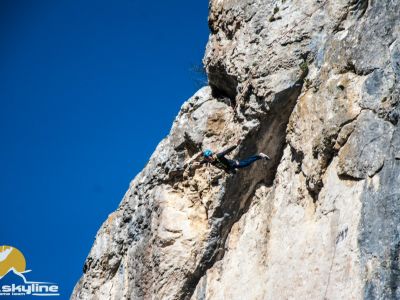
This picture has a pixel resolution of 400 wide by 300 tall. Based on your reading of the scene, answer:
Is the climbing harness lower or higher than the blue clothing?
higher

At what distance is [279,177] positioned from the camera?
17.2 meters

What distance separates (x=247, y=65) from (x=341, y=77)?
3.52 meters

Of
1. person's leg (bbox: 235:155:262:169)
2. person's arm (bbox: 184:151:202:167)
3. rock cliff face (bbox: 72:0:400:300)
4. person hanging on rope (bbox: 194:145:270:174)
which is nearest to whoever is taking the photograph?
rock cliff face (bbox: 72:0:400:300)

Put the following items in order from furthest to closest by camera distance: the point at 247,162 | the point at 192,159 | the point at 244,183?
the point at 244,183
the point at 192,159
the point at 247,162

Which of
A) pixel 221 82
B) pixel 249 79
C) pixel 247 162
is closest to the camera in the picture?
pixel 247 162

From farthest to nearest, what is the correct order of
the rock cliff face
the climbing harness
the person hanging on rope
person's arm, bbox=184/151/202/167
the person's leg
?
person's arm, bbox=184/151/202/167, the person's leg, the person hanging on rope, the climbing harness, the rock cliff face

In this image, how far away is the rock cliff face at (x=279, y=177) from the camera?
12.8 m

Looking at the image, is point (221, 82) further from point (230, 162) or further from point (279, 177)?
point (279, 177)

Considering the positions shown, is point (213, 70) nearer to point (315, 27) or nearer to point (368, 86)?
point (315, 27)

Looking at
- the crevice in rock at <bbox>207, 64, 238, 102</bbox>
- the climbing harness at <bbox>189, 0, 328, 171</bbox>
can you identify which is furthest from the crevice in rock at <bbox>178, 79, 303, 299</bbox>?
the crevice in rock at <bbox>207, 64, 238, 102</bbox>

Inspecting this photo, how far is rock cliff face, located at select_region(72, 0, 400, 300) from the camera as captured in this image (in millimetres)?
12828

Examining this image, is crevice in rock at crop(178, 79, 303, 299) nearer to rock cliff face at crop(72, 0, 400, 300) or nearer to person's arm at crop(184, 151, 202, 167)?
rock cliff face at crop(72, 0, 400, 300)

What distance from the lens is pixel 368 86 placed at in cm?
1379

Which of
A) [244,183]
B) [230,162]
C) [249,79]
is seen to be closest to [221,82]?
[249,79]
